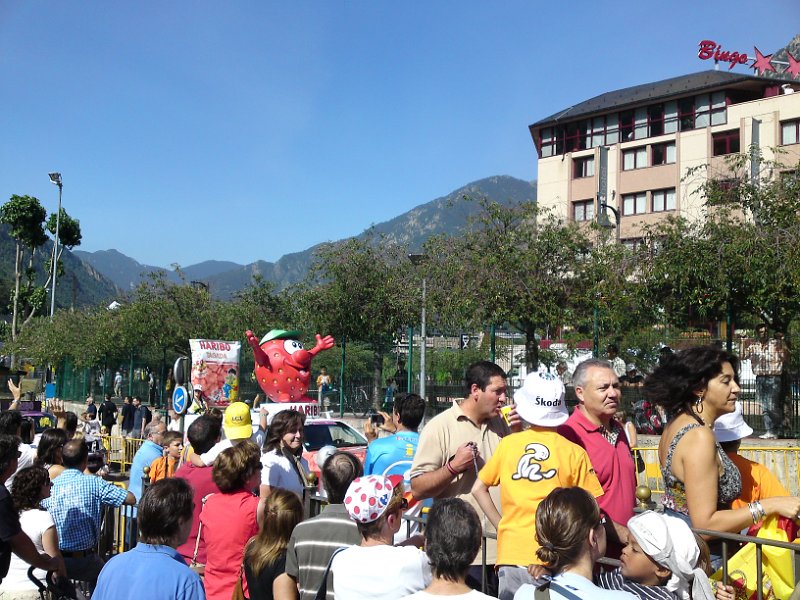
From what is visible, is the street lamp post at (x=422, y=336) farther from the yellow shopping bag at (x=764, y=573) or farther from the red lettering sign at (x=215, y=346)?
the yellow shopping bag at (x=764, y=573)

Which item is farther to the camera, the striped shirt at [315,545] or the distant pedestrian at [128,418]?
the distant pedestrian at [128,418]

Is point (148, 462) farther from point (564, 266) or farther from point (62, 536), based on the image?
point (564, 266)

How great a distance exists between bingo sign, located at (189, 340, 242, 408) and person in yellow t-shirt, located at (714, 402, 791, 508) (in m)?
13.0

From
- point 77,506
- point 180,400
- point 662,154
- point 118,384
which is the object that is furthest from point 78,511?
point 662,154

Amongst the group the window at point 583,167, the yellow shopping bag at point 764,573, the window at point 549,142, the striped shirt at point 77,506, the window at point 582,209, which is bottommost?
the striped shirt at point 77,506

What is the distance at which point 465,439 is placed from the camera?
5.07 m

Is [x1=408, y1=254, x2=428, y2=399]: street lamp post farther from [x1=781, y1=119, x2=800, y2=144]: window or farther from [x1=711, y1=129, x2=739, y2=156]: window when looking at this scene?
[x1=711, y1=129, x2=739, y2=156]: window

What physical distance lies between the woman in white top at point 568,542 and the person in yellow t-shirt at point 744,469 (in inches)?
51.9

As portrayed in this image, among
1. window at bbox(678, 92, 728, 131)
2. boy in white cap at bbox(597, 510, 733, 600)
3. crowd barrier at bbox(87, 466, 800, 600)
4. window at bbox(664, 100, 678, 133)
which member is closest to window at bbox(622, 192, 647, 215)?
window at bbox(664, 100, 678, 133)

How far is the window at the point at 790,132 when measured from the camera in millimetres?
44531

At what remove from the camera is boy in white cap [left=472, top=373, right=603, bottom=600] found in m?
3.96

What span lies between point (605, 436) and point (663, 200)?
4950cm

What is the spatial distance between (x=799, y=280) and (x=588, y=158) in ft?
137

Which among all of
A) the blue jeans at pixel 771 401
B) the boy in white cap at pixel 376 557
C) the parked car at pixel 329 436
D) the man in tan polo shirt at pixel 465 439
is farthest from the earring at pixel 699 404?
the blue jeans at pixel 771 401
